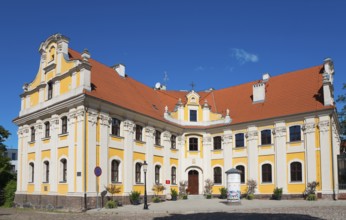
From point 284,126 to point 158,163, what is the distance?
1097cm

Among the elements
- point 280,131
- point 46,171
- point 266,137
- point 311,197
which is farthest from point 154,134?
point 311,197

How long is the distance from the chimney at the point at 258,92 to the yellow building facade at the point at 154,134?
0.33ft

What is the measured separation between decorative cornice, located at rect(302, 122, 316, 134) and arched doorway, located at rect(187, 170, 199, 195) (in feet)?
35.6

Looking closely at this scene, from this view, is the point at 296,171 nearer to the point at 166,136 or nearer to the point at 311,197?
the point at 311,197

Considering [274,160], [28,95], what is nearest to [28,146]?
[28,95]

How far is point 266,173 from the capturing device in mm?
32406

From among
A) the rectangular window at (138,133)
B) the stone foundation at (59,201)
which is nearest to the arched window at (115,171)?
the stone foundation at (59,201)

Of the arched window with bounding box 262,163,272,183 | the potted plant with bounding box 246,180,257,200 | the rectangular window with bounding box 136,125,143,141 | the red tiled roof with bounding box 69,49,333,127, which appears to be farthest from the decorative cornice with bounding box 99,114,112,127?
the arched window with bounding box 262,163,272,183

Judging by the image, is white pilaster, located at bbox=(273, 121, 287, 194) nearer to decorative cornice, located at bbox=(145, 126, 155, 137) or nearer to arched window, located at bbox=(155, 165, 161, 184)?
arched window, located at bbox=(155, 165, 161, 184)

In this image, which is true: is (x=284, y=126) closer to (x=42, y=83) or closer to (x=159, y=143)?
(x=159, y=143)

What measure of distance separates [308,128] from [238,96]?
9.47 meters

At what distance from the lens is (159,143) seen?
33156 millimetres

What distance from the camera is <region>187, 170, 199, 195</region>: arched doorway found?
3575cm

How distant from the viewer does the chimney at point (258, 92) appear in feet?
117
